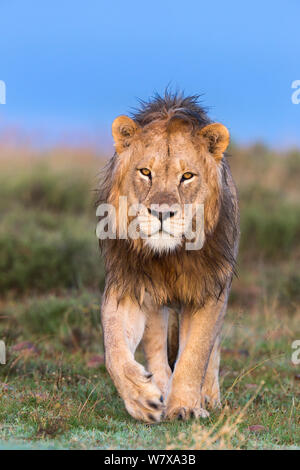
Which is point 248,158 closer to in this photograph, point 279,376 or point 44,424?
point 279,376

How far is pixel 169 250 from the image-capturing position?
5266 millimetres

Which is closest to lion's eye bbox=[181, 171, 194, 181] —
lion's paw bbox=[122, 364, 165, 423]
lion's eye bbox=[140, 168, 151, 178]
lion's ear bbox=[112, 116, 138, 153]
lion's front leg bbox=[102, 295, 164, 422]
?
lion's eye bbox=[140, 168, 151, 178]

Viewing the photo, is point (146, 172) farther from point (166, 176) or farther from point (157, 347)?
point (157, 347)

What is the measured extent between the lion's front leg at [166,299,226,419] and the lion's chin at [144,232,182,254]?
0.70 metres

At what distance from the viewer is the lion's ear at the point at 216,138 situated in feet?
18.0

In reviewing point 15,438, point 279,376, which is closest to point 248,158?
point 279,376

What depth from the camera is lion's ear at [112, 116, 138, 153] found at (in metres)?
5.52

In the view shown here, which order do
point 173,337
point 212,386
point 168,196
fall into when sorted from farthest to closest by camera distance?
point 173,337 < point 212,386 < point 168,196

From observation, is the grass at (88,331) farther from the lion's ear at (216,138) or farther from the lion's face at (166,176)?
the lion's ear at (216,138)

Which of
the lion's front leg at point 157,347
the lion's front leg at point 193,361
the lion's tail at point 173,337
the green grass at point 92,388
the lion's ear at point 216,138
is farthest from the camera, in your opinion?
the lion's tail at point 173,337

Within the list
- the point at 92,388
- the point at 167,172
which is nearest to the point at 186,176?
the point at 167,172

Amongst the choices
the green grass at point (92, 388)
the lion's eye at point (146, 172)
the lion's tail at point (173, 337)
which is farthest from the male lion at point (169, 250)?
the lion's tail at point (173, 337)

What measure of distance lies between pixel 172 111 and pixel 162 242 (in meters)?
0.97
